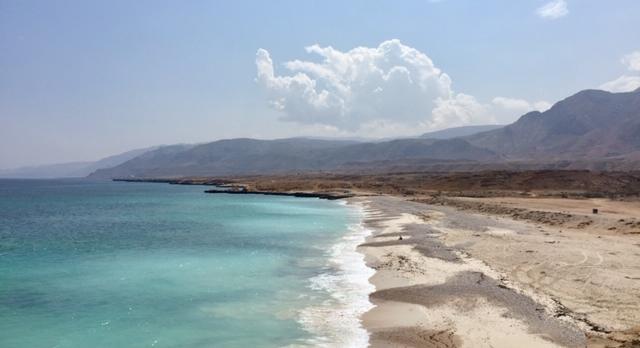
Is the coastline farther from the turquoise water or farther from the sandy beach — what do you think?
the turquoise water

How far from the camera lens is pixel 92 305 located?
1939 centimetres

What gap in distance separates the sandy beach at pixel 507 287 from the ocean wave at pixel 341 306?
1.63ft

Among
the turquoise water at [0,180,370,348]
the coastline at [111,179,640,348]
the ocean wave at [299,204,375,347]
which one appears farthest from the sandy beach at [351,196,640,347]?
the turquoise water at [0,180,370,348]

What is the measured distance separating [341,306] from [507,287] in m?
7.13

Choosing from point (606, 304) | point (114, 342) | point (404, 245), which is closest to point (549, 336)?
point (606, 304)

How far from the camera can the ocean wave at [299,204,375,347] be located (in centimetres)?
1508

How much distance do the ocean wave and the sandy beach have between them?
496 mm

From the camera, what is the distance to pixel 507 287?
65.8ft

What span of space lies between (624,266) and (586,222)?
1882cm

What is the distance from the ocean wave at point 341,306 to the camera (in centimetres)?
1508

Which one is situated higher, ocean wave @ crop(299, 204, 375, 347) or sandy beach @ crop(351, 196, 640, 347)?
sandy beach @ crop(351, 196, 640, 347)

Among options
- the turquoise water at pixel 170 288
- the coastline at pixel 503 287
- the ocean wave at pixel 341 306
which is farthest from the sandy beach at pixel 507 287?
the turquoise water at pixel 170 288

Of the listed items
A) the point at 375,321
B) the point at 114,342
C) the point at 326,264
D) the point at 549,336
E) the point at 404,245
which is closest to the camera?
the point at 549,336

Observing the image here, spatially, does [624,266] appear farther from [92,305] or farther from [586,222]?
[92,305]
